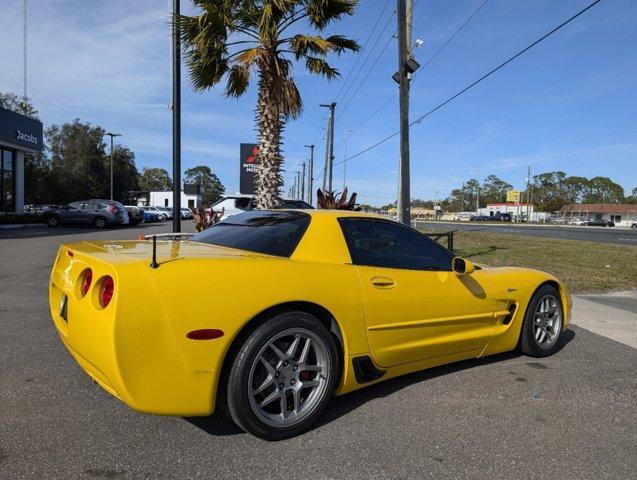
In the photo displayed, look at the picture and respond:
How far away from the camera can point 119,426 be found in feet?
10.3

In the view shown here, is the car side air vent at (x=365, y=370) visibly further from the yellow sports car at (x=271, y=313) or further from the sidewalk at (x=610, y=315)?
the sidewalk at (x=610, y=315)

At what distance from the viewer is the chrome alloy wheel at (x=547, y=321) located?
480 cm

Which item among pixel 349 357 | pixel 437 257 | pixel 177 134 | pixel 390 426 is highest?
pixel 177 134

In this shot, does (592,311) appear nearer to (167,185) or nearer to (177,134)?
(177,134)

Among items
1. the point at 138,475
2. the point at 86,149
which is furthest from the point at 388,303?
the point at 86,149

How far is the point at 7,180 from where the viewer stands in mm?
30562

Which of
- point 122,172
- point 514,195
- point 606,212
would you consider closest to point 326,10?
point 122,172

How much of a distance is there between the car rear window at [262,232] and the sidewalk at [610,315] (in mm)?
3936

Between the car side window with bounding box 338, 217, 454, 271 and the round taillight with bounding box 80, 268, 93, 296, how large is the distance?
1.67 m

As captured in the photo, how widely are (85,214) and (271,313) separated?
26.4 m

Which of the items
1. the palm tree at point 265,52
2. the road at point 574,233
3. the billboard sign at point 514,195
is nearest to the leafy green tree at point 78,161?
the road at point 574,233

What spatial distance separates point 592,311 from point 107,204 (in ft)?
82.2

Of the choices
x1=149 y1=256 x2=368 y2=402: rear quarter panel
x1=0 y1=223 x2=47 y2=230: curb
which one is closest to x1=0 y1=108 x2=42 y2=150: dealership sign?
x1=0 y1=223 x2=47 y2=230: curb

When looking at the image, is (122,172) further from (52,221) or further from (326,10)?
(326,10)
